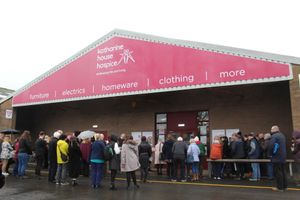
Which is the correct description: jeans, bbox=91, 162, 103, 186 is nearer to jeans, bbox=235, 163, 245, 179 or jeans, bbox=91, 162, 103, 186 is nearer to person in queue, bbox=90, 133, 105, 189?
person in queue, bbox=90, 133, 105, 189

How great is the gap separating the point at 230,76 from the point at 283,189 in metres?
4.34

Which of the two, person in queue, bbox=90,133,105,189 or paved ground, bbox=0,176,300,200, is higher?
person in queue, bbox=90,133,105,189

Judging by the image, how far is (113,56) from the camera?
15.3m

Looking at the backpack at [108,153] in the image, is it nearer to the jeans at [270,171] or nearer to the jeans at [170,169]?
the jeans at [170,169]

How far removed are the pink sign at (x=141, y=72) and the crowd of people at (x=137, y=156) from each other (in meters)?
2.22

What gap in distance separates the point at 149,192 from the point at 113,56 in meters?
8.00

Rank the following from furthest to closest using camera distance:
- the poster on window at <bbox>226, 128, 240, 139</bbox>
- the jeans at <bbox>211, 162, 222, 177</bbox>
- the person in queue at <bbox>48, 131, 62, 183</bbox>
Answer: the poster on window at <bbox>226, 128, 240, 139</bbox>
the jeans at <bbox>211, 162, 222, 177</bbox>
the person in queue at <bbox>48, 131, 62, 183</bbox>

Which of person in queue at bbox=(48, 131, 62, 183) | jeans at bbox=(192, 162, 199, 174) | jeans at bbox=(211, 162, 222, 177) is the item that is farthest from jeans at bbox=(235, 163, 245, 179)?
person in queue at bbox=(48, 131, 62, 183)

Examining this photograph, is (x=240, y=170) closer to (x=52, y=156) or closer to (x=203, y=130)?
(x=203, y=130)

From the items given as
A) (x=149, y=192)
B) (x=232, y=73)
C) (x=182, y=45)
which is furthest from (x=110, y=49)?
(x=149, y=192)

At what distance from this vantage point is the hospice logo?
14.8m

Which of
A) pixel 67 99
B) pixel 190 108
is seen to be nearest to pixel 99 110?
pixel 67 99

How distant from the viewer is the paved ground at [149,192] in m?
8.19

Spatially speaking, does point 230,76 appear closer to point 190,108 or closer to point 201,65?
point 201,65
